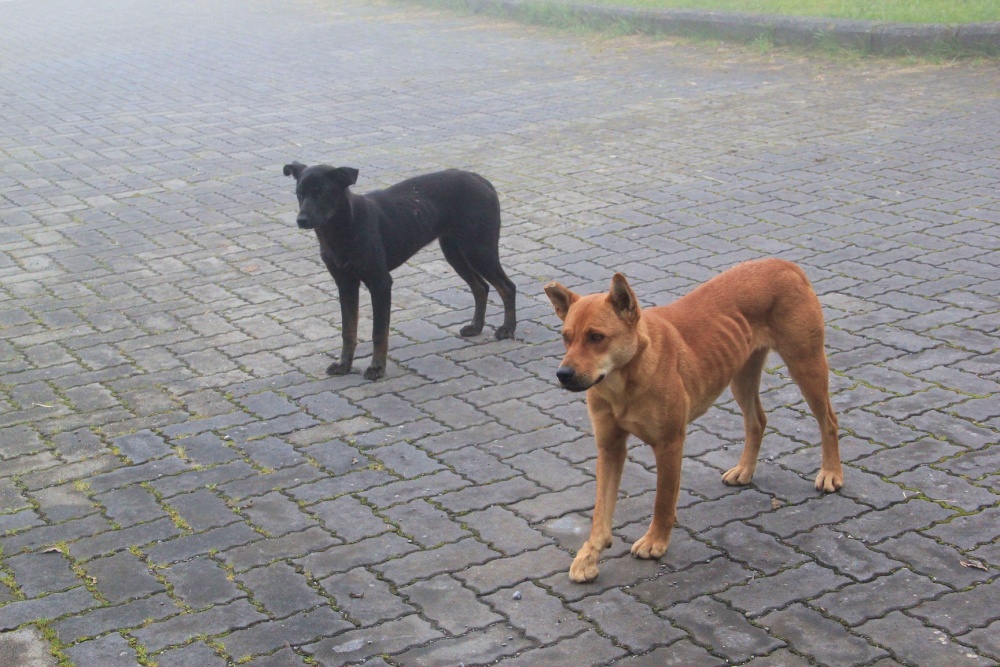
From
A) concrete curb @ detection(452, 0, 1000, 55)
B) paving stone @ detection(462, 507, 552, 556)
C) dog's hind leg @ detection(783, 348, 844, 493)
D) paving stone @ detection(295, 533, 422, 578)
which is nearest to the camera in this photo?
paving stone @ detection(295, 533, 422, 578)

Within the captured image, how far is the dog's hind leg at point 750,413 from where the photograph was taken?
5414 mm

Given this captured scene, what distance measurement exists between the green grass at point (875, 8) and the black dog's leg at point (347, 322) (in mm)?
11761

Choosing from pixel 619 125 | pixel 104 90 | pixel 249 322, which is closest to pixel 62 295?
pixel 249 322

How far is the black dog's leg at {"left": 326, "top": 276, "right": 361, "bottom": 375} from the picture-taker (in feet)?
23.1

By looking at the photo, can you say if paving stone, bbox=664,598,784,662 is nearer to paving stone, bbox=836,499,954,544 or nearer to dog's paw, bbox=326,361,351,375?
paving stone, bbox=836,499,954,544

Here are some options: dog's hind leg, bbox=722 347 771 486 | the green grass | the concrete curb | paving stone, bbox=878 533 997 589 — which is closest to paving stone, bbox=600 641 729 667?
paving stone, bbox=878 533 997 589

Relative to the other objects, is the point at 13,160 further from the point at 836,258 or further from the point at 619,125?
the point at 836,258

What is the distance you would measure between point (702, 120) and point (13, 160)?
8.00 metres

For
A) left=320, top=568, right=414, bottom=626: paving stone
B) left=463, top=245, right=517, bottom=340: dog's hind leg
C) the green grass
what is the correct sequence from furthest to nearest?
the green grass, left=463, top=245, right=517, bottom=340: dog's hind leg, left=320, top=568, right=414, bottom=626: paving stone

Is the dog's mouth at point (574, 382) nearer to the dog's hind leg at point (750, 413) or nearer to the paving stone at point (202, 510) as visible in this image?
the dog's hind leg at point (750, 413)

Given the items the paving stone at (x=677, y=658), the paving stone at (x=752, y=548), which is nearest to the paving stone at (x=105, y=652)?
the paving stone at (x=677, y=658)

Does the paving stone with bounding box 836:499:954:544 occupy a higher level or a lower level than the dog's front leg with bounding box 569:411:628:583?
lower

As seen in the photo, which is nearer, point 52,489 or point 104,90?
point 52,489

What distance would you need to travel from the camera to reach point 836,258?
852 centimetres
